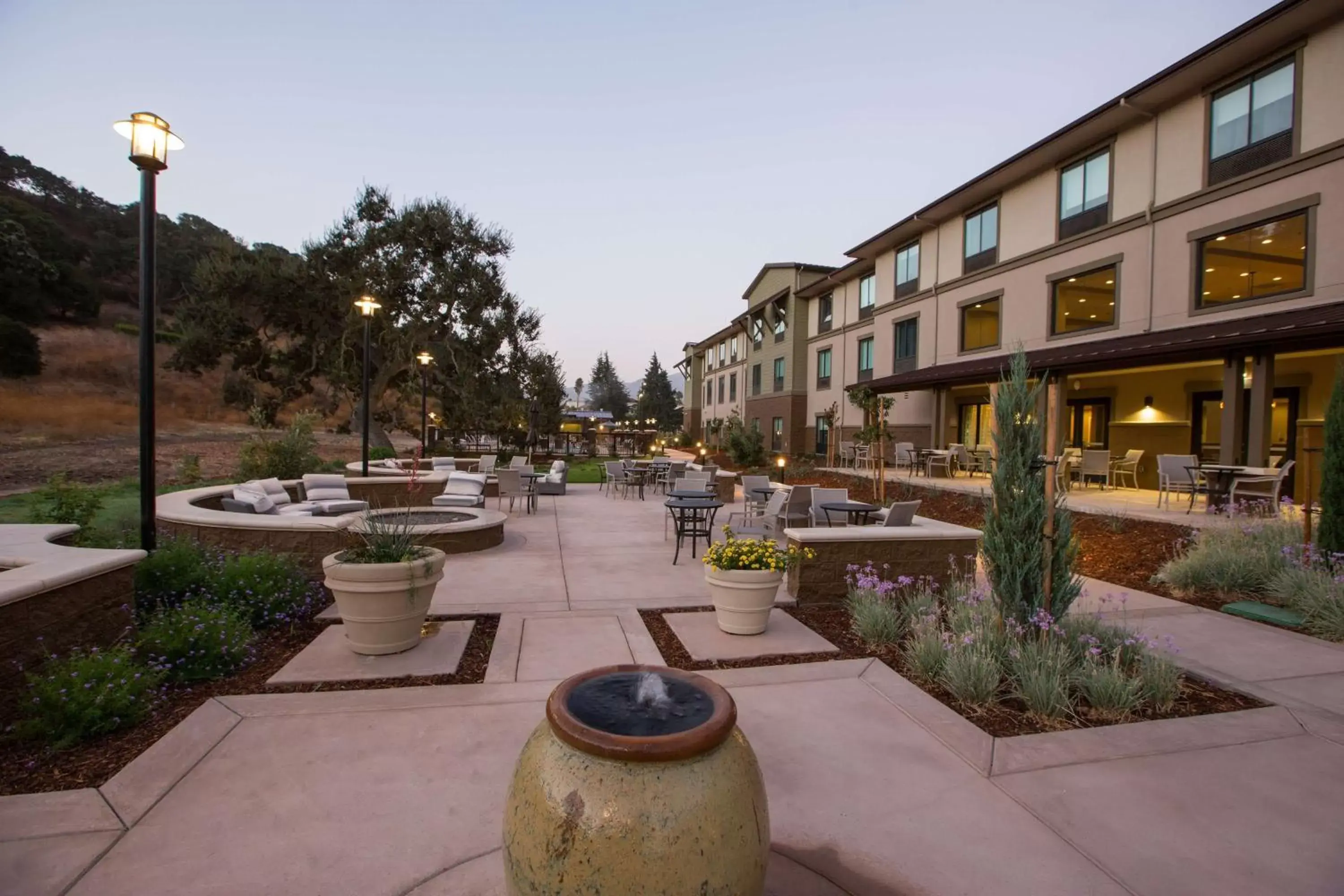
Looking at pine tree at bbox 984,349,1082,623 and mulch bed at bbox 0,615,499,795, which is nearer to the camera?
mulch bed at bbox 0,615,499,795

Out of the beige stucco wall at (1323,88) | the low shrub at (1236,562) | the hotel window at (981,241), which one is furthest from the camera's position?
the hotel window at (981,241)

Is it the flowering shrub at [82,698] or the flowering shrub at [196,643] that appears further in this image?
the flowering shrub at [196,643]

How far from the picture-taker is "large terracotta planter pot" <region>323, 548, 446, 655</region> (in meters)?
4.22

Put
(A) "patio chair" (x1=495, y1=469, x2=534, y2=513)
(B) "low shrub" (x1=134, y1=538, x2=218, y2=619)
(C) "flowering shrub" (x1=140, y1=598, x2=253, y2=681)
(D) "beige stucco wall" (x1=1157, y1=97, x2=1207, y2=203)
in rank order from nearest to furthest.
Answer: (C) "flowering shrub" (x1=140, y1=598, x2=253, y2=681), (B) "low shrub" (x1=134, y1=538, x2=218, y2=619), (A) "patio chair" (x1=495, y1=469, x2=534, y2=513), (D) "beige stucco wall" (x1=1157, y1=97, x2=1207, y2=203)

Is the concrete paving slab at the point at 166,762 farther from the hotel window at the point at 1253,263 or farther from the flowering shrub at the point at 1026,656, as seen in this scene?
the hotel window at the point at 1253,263

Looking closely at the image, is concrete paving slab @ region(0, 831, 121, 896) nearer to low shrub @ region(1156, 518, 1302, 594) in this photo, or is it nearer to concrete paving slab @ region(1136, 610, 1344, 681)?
concrete paving slab @ region(1136, 610, 1344, 681)

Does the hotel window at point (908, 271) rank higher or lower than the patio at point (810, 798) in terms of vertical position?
higher

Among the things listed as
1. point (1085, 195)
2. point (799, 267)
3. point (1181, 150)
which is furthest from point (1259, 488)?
point (799, 267)

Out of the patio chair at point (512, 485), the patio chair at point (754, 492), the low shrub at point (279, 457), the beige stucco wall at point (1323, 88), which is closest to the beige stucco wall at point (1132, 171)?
the beige stucco wall at point (1323, 88)

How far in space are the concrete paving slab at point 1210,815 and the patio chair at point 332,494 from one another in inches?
373

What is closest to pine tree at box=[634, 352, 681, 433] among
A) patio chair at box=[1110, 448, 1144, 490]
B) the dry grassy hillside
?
the dry grassy hillside

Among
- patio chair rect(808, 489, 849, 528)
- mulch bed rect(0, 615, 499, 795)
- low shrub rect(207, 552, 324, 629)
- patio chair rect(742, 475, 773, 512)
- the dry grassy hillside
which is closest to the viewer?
mulch bed rect(0, 615, 499, 795)

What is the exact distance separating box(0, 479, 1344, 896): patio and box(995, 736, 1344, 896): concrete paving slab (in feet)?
0.03

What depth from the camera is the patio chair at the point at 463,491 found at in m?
10.8
